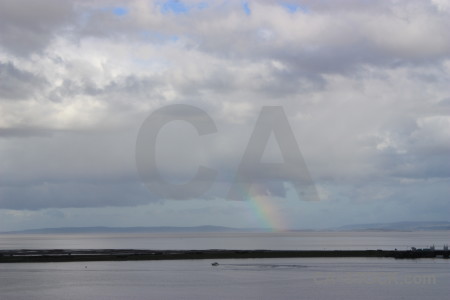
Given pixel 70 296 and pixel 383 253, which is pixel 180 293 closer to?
pixel 70 296

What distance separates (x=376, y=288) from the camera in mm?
74875

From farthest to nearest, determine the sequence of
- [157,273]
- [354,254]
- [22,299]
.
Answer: [354,254]
[157,273]
[22,299]

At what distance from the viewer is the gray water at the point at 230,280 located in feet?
233

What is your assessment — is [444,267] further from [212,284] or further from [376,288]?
[212,284]

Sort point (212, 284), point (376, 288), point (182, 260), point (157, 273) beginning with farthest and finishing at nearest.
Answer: point (182, 260) → point (157, 273) → point (212, 284) → point (376, 288)

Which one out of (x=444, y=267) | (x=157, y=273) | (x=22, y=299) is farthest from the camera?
(x=444, y=267)

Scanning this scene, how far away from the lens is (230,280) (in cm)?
8438

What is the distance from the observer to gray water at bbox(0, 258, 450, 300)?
233ft

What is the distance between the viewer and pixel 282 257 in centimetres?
13275

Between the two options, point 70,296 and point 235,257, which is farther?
point 235,257

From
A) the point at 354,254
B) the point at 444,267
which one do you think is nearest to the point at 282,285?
the point at 444,267

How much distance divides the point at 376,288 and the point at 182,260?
5646cm

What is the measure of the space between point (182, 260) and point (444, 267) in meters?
47.6

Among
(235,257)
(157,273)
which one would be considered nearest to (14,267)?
(157,273)
